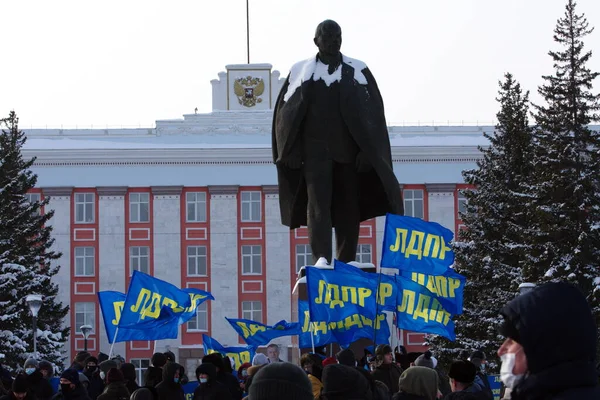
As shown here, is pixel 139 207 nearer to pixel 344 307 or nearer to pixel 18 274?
pixel 18 274

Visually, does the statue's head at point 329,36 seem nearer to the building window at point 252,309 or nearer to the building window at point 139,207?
the building window at point 252,309

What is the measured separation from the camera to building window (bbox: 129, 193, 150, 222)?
196 ft

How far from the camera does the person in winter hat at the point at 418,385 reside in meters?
6.74

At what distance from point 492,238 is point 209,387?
28.7 meters

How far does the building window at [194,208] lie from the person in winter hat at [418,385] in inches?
2091

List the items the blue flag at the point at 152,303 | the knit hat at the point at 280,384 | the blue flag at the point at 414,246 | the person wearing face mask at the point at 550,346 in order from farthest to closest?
the blue flag at the point at 152,303, the blue flag at the point at 414,246, the knit hat at the point at 280,384, the person wearing face mask at the point at 550,346

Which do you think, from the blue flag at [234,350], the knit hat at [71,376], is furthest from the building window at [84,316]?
the knit hat at [71,376]

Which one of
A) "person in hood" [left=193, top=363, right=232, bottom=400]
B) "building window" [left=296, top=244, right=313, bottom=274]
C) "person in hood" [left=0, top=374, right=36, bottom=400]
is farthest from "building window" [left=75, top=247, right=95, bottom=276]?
"person in hood" [left=0, top=374, right=36, bottom=400]

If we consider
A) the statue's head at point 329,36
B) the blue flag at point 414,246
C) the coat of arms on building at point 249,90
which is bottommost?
the blue flag at point 414,246

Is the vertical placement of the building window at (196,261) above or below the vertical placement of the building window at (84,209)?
below

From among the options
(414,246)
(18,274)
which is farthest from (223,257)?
(414,246)

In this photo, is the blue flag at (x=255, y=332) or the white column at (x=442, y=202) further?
the white column at (x=442, y=202)

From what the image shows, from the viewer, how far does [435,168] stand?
6006 cm

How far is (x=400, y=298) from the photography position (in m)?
10.8
